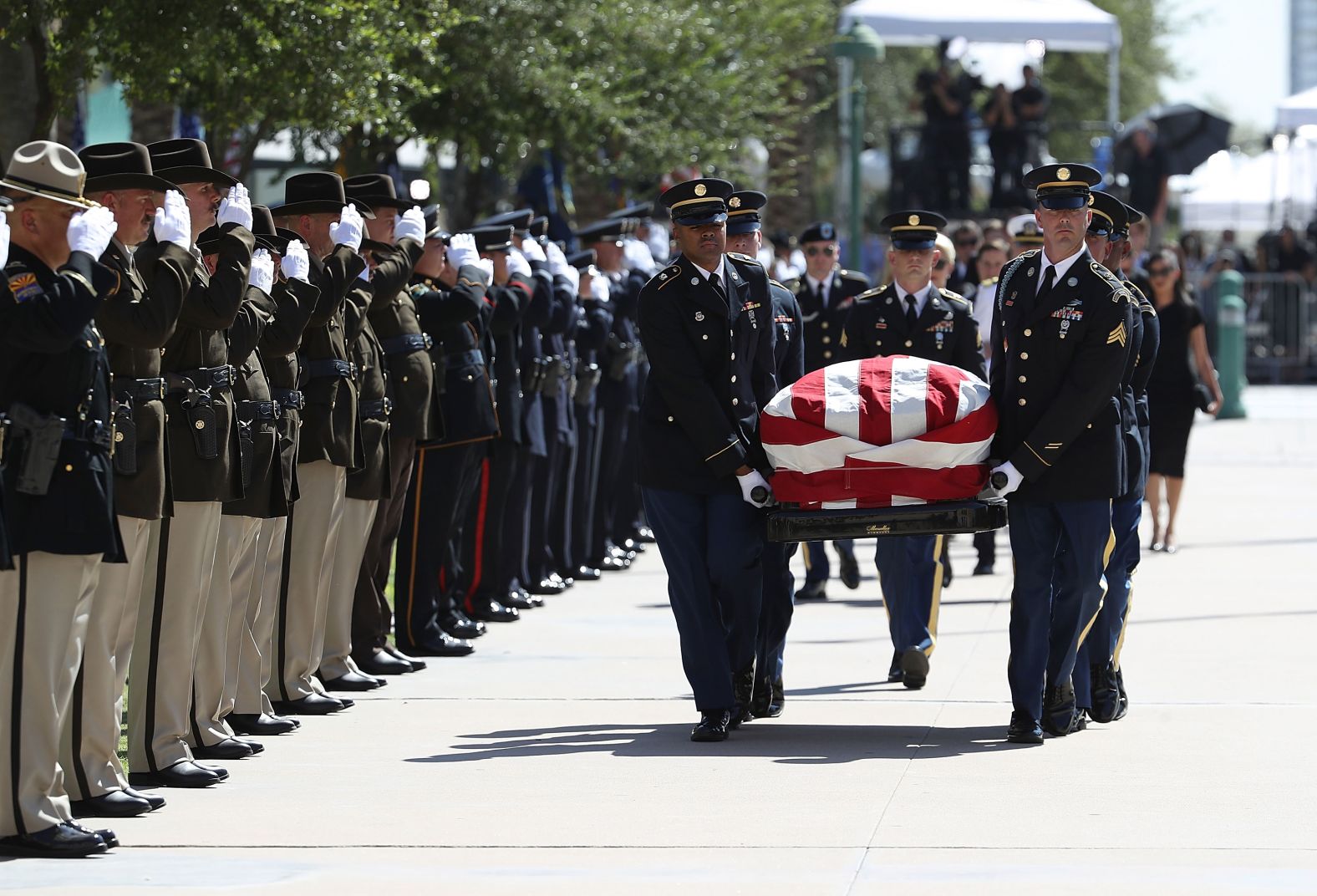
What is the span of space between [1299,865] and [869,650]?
4619 mm

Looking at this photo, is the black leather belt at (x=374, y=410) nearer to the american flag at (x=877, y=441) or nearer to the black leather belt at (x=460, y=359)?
the black leather belt at (x=460, y=359)

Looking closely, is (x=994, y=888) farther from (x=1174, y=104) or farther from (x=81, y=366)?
(x=1174, y=104)

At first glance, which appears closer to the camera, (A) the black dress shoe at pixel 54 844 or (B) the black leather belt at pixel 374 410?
(A) the black dress shoe at pixel 54 844

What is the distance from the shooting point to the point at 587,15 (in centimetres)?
1686

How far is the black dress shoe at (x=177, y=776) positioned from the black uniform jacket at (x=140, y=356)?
38.3 inches

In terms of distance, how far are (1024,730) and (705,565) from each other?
1.33 metres

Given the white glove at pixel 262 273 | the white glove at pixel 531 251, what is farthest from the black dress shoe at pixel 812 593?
the white glove at pixel 262 273

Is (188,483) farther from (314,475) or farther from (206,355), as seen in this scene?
(314,475)

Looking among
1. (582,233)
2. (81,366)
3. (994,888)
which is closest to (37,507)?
(81,366)

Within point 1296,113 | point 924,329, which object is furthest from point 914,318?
point 1296,113

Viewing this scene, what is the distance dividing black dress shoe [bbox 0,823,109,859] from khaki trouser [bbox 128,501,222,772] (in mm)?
1077

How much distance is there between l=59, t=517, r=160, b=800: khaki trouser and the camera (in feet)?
22.5

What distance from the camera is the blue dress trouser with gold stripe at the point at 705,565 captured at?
830cm

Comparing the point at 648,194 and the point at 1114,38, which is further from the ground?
the point at 1114,38
